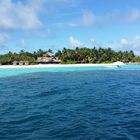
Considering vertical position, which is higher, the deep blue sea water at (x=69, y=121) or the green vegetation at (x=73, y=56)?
the green vegetation at (x=73, y=56)

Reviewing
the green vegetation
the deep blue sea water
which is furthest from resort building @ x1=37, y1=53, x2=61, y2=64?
the deep blue sea water

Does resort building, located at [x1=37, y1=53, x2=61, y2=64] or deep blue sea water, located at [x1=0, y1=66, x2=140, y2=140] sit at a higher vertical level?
resort building, located at [x1=37, y1=53, x2=61, y2=64]

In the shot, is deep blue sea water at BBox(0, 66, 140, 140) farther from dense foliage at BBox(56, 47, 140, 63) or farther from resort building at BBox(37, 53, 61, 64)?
dense foliage at BBox(56, 47, 140, 63)

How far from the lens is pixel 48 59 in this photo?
298ft

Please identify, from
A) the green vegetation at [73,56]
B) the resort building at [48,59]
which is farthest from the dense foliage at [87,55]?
the resort building at [48,59]

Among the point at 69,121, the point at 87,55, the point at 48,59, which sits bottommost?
the point at 69,121

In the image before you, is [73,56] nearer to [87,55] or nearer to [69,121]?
[87,55]

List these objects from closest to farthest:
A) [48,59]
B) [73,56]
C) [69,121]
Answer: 1. [69,121]
2. [48,59]
3. [73,56]

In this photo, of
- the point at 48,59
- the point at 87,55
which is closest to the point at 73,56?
the point at 87,55

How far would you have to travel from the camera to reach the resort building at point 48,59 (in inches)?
3553

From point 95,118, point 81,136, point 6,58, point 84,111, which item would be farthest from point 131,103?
point 6,58

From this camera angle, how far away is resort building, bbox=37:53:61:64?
9025 cm

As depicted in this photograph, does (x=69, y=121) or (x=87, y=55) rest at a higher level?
(x=87, y=55)

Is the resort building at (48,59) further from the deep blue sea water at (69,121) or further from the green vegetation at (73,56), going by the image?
the deep blue sea water at (69,121)
